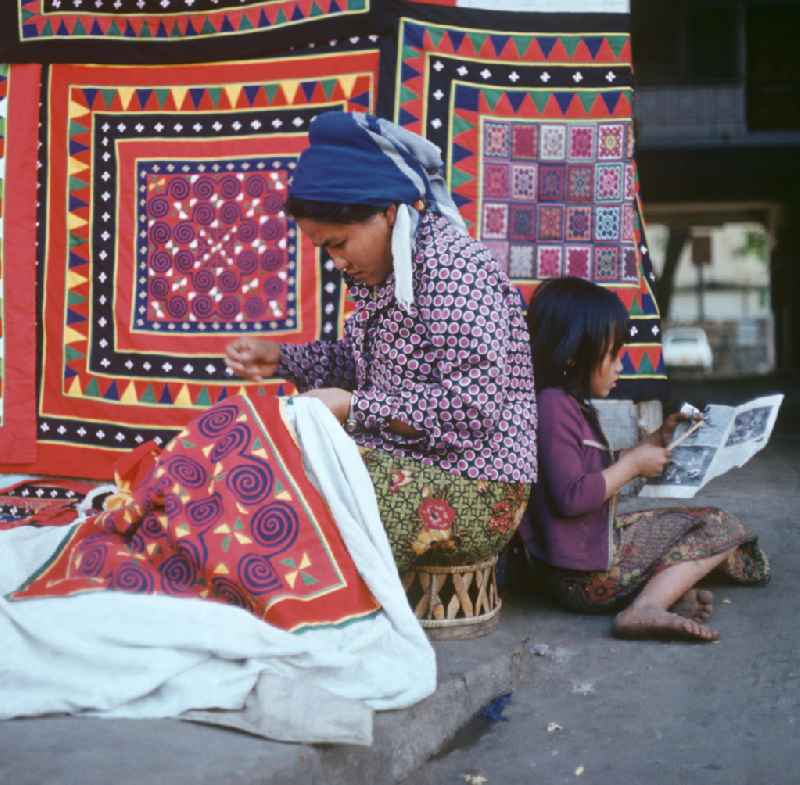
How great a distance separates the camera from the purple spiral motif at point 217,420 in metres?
2.34

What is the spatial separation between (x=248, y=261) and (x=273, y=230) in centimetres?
16

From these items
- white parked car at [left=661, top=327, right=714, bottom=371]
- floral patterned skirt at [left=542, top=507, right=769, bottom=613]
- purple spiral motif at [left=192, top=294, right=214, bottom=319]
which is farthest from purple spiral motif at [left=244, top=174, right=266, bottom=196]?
white parked car at [left=661, top=327, right=714, bottom=371]

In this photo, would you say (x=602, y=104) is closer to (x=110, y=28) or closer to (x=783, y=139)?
(x=110, y=28)

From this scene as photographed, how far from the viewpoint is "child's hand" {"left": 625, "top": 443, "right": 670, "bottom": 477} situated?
9.23 ft

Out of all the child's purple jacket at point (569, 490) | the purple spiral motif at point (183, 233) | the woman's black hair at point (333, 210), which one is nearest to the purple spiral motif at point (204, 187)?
the purple spiral motif at point (183, 233)

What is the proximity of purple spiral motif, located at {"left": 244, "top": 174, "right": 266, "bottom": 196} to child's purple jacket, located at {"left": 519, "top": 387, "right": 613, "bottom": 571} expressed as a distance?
6.23ft

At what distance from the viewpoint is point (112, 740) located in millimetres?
1831

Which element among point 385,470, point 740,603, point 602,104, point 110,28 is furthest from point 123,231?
point 740,603

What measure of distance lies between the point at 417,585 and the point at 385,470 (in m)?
0.36

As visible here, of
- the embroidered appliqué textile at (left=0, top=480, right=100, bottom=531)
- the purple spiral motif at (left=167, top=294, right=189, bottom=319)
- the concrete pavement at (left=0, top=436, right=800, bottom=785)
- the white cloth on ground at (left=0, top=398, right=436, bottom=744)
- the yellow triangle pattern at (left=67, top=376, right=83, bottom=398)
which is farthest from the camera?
the yellow triangle pattern at (left=67, top=376, right=83, bottom=398)

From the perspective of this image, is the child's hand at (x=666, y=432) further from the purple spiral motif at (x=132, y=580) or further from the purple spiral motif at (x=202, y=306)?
the purple spiral motif at (x=202, y=306)

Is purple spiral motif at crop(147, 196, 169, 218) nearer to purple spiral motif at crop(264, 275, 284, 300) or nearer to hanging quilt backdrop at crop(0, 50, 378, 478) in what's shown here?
hanging quilt backdrop at crop(0, 50, 378, 478)

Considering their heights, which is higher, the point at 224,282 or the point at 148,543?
the point at 224,282

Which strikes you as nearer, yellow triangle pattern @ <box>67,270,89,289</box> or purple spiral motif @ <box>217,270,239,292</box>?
purple spiral motif @ <box>217,270,239,292</box>
